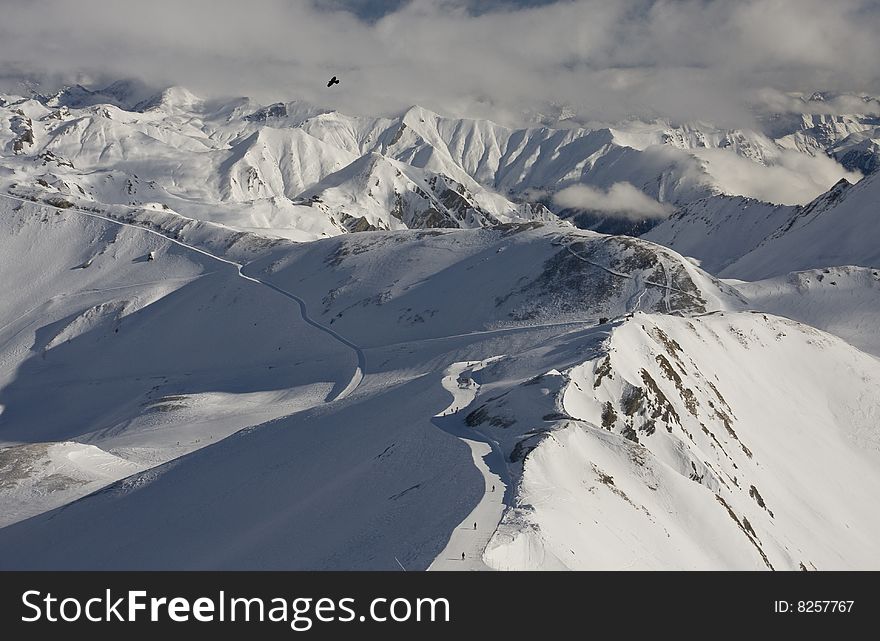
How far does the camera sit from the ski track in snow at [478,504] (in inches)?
1136

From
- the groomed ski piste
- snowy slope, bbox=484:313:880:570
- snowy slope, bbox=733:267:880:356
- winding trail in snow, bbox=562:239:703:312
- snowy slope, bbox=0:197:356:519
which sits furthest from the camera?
snowy slope, bbox=733:267:880:356

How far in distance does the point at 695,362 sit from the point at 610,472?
41.0m

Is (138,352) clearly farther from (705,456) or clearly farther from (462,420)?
(705,456)

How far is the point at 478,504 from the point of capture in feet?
118

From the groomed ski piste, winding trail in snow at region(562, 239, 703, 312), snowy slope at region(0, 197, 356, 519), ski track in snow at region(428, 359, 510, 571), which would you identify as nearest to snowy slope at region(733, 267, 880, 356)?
the groomed ski piste

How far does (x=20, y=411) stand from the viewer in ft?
407

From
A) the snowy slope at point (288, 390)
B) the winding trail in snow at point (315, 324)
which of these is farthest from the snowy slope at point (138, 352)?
the winding trail in snow at point (315, 324)

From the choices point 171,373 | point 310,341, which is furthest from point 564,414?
point 171,373

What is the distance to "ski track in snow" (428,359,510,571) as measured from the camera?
Result: 1136 inches

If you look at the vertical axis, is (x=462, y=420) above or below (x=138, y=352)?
above

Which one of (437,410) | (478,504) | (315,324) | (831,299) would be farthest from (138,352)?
(831,299)

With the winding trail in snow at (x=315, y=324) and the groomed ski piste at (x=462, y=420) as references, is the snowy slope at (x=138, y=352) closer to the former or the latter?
the groomed ski piste at (x=462, y=420)

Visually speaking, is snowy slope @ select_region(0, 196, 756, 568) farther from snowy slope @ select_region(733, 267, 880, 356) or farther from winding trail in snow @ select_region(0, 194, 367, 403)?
snowy slope @ select_region(733, 267, 880, 356)
